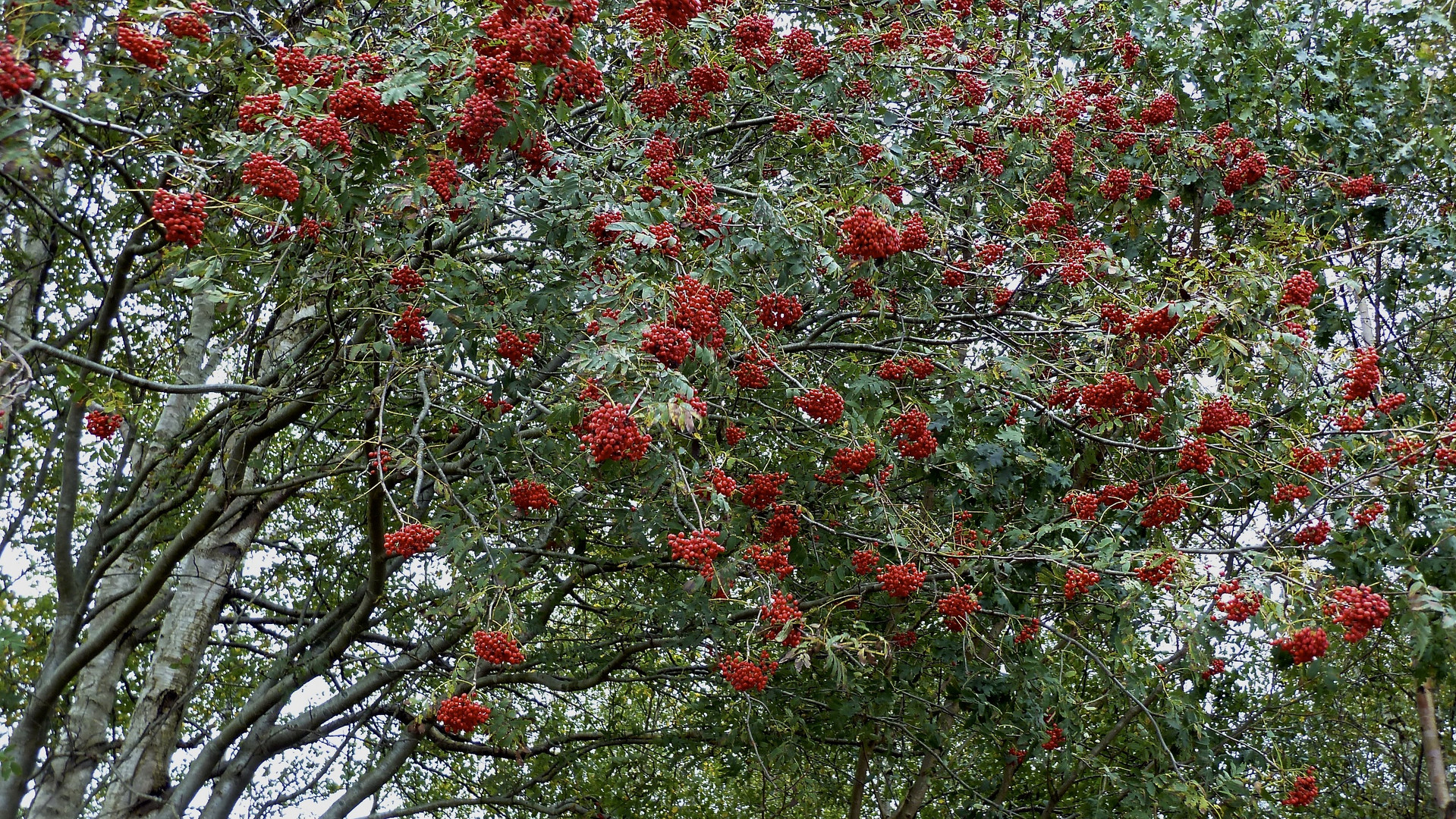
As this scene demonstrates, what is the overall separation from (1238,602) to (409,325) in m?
3.60

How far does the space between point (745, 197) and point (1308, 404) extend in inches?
125

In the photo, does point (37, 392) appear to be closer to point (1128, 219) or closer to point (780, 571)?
point (780, 571)

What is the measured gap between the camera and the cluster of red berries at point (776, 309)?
511cm

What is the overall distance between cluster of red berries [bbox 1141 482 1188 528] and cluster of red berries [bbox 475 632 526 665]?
122 inches

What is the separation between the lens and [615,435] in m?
3.58

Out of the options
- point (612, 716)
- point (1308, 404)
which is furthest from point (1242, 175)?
point (612, 716)

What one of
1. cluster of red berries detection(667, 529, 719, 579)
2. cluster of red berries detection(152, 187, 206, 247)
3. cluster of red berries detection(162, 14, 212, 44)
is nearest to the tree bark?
cluster of red berries detection(667, 529, 719, 579)

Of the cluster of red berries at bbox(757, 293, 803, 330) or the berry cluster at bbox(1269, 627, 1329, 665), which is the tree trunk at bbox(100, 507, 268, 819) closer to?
the cluster of red berries at bbox(757, 293, 803, 330)

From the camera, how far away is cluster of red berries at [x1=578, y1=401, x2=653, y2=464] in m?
3.57

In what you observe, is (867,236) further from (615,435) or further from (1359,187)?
(1359,187)

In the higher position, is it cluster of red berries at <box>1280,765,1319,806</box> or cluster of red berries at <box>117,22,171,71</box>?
cluster of red berries at <box>117,22,171,71</box>

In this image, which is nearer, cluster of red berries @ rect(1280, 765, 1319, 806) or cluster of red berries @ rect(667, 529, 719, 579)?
cluster of red berries @ rect(667, 529, 719, 579)

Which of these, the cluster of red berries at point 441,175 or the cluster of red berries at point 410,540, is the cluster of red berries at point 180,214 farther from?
the cluster of red berries at point 410,540

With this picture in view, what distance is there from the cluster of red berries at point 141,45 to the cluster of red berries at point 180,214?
19.0 inches
